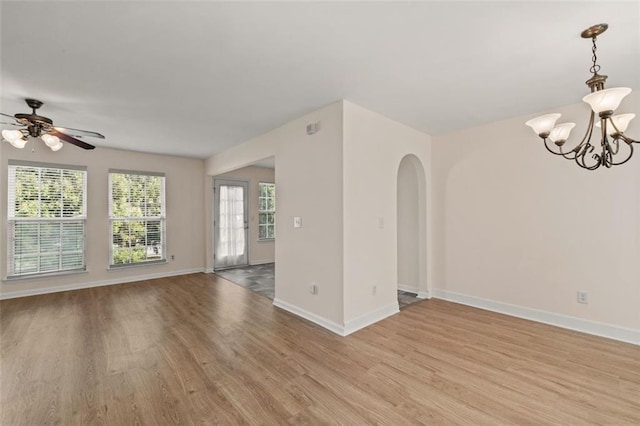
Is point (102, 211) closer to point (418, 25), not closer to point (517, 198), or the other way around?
point (418, 25)

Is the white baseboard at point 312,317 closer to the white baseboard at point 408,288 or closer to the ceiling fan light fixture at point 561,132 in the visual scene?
the white baseboard at point 408,288

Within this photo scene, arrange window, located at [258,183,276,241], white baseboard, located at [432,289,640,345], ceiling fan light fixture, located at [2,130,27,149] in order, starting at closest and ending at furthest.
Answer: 1. white baseboard, located at [432,289,640,345]
2. ceiling fan light fixture, located at [2,130,27,149]
3. window, located at [258,183,276,241]

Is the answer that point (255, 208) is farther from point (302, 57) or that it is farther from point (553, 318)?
point (553, 318)

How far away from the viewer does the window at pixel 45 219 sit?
4.38m

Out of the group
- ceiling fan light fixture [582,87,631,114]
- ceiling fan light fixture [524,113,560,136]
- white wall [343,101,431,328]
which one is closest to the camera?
ceiling fan light fixture [582,87,631,114]

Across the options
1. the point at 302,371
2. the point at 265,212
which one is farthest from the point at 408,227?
the point at 265,212

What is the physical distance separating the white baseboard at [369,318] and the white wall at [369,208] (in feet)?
0.04

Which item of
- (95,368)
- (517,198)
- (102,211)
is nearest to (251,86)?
(95,368)

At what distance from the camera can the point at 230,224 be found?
667cm

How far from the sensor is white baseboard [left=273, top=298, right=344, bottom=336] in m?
3.04

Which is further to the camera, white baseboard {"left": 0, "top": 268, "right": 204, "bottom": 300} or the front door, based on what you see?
the front door

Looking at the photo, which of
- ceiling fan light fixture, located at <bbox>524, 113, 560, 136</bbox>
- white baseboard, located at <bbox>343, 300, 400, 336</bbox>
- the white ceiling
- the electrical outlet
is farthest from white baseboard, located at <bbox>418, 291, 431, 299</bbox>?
ceiling fan light fixture, located at <bbox>524, 113, 560, 136</bbox>

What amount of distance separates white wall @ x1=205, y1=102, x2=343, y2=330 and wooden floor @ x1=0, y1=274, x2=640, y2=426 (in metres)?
0.32

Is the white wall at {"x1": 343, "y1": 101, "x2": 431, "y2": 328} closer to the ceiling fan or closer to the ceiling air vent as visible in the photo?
the ceiling air vent
